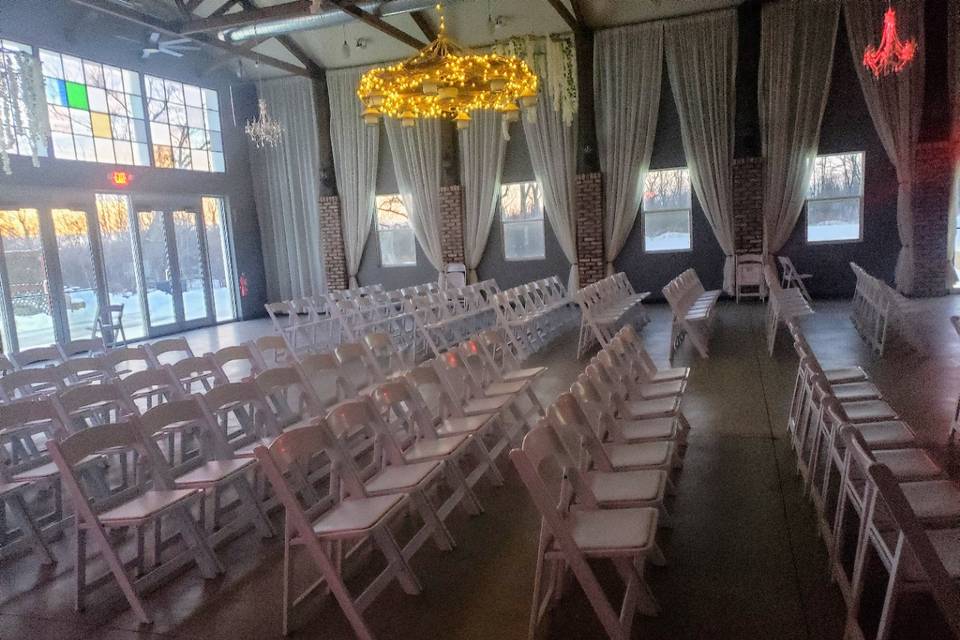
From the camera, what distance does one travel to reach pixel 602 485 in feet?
9.47

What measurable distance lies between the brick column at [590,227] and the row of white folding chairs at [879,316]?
405 centimetres

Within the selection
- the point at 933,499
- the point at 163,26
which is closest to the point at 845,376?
the point at 933,499

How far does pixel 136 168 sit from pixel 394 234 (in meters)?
4.63

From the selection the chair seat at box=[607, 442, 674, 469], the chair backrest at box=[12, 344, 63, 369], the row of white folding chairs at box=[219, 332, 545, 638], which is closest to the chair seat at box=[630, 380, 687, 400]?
the row of white folding chairs at box=[219, 332, 545, 638]

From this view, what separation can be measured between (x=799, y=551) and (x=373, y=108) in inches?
227

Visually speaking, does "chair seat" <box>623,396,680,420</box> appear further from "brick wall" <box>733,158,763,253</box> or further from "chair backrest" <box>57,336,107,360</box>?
"brick wall" <box>733,158,763,253</box>

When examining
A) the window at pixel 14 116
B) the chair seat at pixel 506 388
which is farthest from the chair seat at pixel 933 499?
the window at pixel 14 116

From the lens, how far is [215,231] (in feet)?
43.1

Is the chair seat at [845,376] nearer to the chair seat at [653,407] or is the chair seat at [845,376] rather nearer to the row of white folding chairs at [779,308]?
the chair seat at [653,407]

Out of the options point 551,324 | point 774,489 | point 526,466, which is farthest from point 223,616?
point 551,324

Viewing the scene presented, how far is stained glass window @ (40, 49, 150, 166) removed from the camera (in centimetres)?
1007

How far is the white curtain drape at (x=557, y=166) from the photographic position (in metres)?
11.6

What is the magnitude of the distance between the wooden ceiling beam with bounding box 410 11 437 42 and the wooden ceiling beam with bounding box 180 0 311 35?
2.30 metres

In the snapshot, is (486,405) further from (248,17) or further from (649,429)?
(248,17)
